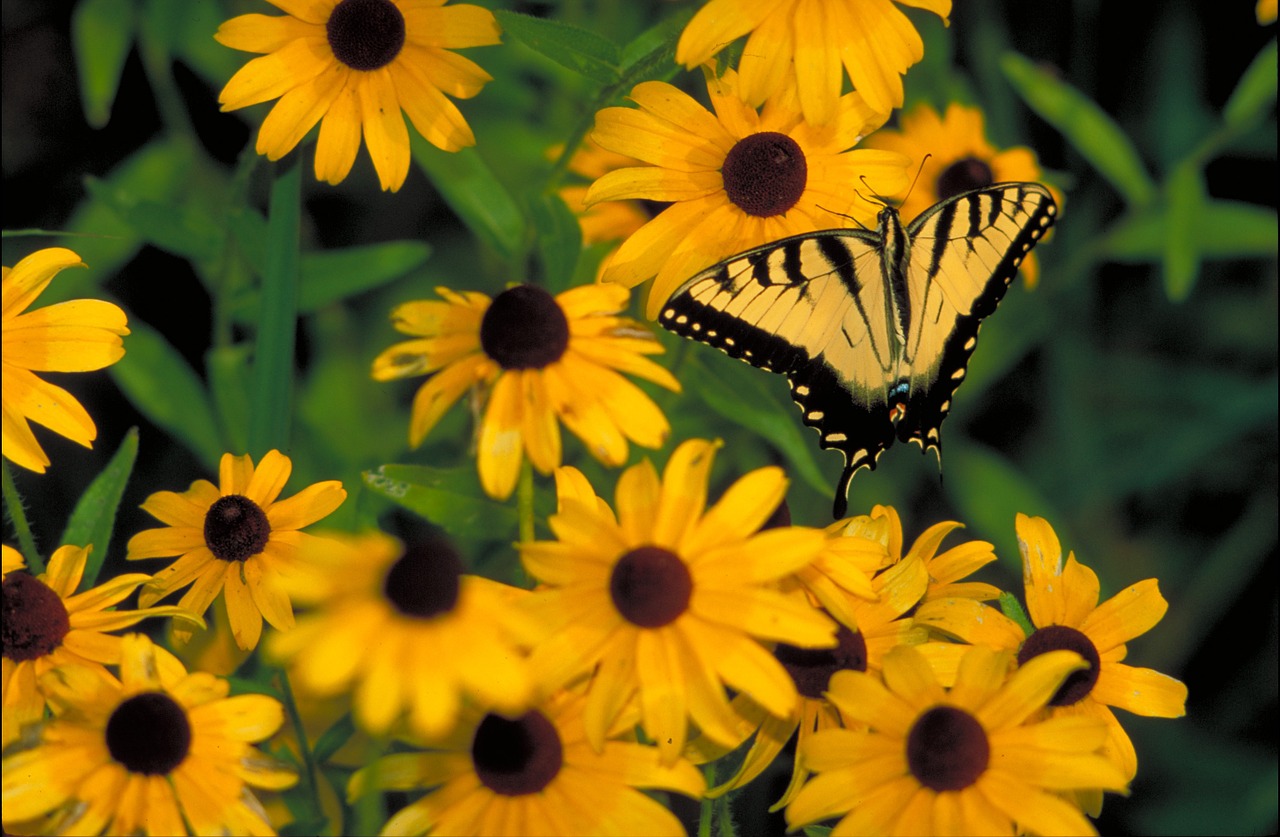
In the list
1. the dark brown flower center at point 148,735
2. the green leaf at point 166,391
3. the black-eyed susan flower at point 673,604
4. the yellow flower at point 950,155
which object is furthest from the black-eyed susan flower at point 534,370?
the yellow flower at point 950,155

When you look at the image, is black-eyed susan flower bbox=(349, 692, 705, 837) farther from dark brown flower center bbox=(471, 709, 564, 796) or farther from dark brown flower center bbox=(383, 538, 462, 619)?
dark brown flower center bbox=(383, 538, 462, 619)

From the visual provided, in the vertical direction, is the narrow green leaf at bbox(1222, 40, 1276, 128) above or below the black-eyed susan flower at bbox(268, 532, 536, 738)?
above

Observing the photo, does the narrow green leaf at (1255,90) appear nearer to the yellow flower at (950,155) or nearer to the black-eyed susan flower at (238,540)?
the yellow flower at (950,155)

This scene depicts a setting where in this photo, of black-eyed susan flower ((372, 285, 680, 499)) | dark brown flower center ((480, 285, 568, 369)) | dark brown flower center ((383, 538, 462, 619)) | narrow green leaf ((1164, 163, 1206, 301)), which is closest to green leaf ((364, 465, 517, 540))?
black-eyed susan flower ((372, 285, 680, 499))

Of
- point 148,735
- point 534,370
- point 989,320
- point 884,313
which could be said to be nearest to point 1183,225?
point 989,320

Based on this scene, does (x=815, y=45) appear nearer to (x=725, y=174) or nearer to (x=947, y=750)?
(x=725, y=174)

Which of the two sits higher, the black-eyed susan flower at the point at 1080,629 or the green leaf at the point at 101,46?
the black-eyed susan flower at the point at 1080,629
